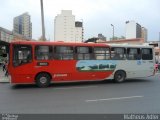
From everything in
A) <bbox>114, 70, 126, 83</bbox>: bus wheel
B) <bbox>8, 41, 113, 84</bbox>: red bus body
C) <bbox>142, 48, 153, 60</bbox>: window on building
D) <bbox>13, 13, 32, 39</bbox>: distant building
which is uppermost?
<bbox>13, 13, 32, 39</bbox>: distant building

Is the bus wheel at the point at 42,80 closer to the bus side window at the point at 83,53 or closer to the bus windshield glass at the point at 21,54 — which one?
the bus windshield glass at the point at 21,54

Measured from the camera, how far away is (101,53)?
1848 cm

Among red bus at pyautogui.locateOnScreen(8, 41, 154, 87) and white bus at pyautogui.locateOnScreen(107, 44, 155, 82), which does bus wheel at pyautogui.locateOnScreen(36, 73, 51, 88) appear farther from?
white bus at pyautogui.locateOnScreen(107, 44, 155, 82)

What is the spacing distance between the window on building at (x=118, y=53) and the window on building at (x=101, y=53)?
416mm

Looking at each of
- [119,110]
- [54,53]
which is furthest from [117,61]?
[119,110]

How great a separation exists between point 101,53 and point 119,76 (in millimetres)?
2154

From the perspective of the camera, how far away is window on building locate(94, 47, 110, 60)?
1825cm

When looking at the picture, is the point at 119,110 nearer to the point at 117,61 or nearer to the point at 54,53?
the point at 54,53

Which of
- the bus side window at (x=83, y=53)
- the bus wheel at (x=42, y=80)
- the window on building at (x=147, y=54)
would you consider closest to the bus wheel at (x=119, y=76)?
the window on building at (x=147, y=54)

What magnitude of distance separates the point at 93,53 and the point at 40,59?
11.6 ft

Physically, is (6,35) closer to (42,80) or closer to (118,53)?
(118,53)

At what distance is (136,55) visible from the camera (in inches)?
781

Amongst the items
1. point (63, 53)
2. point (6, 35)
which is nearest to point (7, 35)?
point (6, 35)

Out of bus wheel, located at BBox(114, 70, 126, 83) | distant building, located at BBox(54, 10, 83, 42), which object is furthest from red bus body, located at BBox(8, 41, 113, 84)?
distant building, located at BBox(54, 10, 83, 42)
